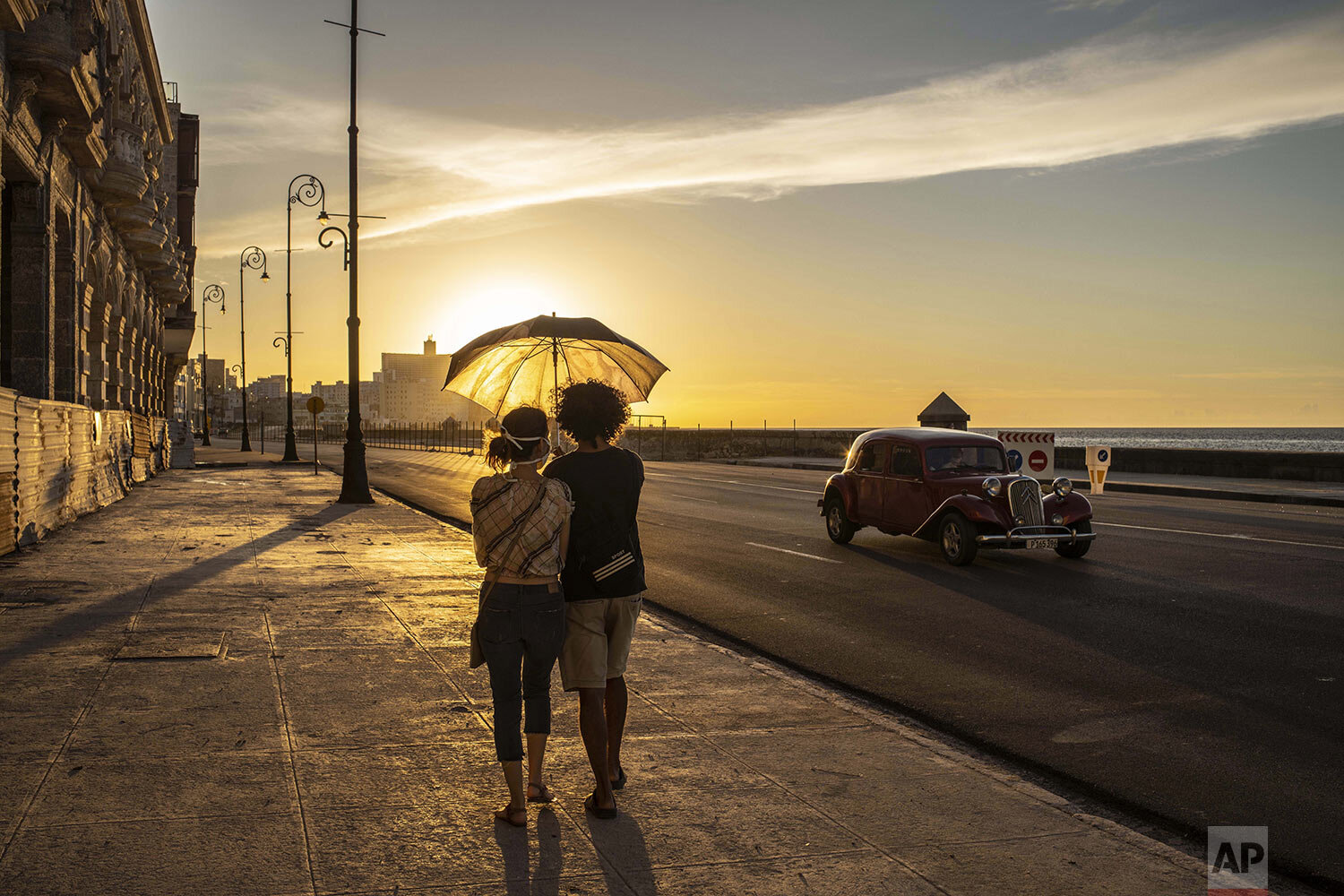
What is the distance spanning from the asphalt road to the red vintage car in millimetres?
373

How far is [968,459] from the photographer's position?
14789 millimetres

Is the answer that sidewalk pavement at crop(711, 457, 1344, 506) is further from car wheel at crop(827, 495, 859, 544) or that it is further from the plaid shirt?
the plaid shirt

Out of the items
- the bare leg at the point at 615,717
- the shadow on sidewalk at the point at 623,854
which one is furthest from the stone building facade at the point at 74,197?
the shadow on sidewalk at the point at 623,854

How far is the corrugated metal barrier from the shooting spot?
12.9 m

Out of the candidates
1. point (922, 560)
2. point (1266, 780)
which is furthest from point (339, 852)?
point (922, 560)

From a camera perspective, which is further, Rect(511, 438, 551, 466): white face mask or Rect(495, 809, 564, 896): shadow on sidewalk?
Rect(511, 438, 551, 466): white face mask

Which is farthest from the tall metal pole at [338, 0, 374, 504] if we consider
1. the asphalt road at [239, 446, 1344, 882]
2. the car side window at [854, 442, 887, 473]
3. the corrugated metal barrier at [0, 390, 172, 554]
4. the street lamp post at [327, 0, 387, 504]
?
the car side window at [854, 442, 887, 473]

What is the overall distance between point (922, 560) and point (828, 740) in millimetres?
8454

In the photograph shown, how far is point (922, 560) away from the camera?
14.1m

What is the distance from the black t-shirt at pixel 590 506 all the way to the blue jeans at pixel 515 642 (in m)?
0.15

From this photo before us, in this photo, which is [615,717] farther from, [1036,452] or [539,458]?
[1036,452]

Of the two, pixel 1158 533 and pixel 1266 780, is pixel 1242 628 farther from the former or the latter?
pixel 1158 533

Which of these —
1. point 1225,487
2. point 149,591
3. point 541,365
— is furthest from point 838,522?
point 1225,487

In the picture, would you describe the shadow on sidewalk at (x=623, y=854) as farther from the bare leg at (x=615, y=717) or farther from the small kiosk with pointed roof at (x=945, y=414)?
the small kiosk with pointed roof at (x=945, y=414)
